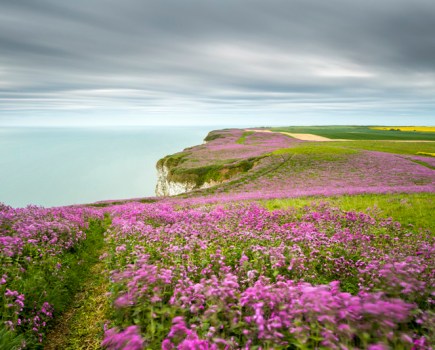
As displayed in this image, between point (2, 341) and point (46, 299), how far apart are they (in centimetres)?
244

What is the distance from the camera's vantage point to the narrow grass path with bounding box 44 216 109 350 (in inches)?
253

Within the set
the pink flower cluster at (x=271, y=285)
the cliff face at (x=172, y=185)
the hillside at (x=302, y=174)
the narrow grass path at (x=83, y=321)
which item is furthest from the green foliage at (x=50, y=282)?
the cliff face at (x=172, y=185)

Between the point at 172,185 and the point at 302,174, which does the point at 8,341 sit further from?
the point at 172,185

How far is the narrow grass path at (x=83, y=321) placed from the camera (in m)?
6.43

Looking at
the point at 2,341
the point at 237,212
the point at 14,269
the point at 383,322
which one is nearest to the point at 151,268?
the point at 2,341

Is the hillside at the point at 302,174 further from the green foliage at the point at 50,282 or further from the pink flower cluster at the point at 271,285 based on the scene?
the green foliage at the point at 50,282

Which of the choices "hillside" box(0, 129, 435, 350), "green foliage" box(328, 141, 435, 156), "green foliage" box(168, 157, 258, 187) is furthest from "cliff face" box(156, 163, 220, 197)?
"green foliage" box(328, 141, 435, 156)

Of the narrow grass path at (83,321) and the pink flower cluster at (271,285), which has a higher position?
the pink flower cluster at (271,285)

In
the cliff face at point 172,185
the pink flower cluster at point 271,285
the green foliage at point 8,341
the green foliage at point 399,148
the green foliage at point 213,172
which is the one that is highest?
the green foliage at point 399,148

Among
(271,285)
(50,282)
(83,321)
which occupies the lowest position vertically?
(83,321)

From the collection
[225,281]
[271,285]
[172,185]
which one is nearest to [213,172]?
[172,185]

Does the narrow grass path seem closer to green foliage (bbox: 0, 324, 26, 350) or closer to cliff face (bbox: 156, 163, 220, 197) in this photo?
green foliage (bbox: 0, 324, 26, 350)

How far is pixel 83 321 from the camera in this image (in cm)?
724

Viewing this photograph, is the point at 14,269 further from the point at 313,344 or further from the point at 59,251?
the point at 313,344
